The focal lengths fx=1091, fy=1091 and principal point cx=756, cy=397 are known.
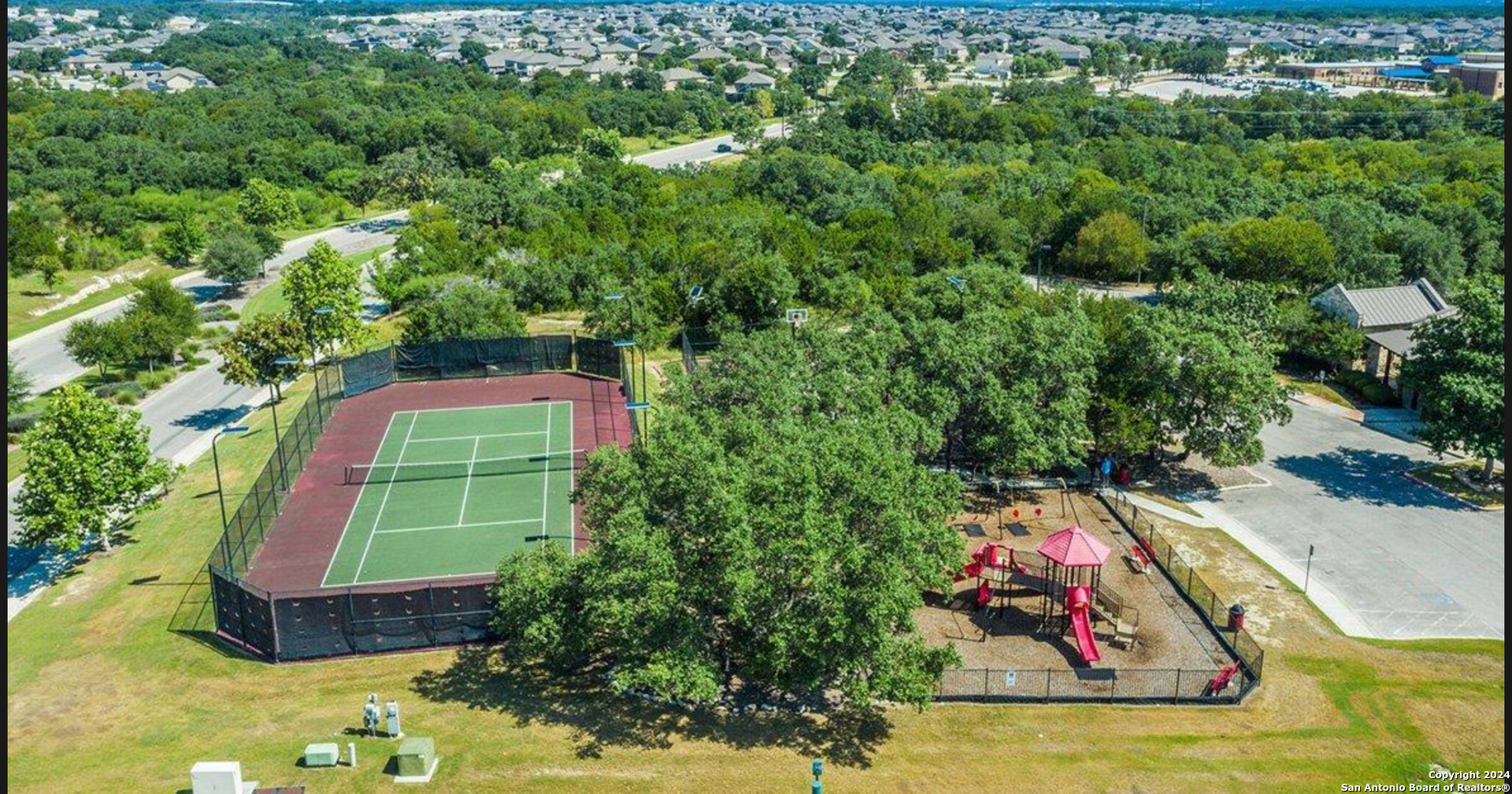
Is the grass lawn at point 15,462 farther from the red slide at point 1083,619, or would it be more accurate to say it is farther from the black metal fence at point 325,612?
the red slide at point 1083,619

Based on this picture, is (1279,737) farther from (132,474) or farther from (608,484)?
(132,474)

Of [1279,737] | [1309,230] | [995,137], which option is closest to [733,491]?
[1279,737]

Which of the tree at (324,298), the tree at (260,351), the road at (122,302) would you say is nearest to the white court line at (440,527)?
the tree at (260,351)

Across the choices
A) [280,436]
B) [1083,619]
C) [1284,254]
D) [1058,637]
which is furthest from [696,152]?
[1083,619]

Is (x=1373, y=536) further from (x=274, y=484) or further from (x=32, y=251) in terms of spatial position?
(x=32, y=251)

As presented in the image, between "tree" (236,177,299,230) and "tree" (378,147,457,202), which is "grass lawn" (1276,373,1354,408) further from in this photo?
"tree" (236,177,299,230)

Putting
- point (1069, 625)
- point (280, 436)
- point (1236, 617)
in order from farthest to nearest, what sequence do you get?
1. point (280, 436)
2. point (1069, 625)
3. point (1236, 617)
